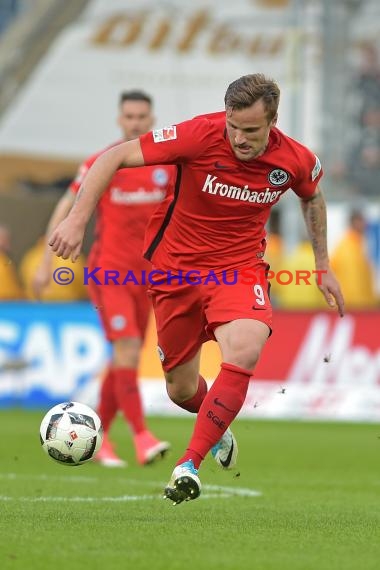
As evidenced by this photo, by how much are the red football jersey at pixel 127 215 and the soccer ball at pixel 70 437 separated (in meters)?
3.27

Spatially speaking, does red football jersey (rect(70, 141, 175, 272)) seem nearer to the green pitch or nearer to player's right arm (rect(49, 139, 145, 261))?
the green pitch

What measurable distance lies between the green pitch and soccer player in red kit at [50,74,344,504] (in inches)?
15.5

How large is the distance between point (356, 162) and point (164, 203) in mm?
12371

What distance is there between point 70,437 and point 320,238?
1.85m

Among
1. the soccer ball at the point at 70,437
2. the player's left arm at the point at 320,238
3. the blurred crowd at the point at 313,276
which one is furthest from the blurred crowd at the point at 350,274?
the soccer ball at the point at 70,437

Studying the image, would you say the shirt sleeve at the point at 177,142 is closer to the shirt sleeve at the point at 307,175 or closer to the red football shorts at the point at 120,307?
the shirt sleeve at the point at 307,175

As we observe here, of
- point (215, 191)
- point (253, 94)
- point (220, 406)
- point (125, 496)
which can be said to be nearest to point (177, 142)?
point (215, 191)

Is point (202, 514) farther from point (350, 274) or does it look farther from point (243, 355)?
point (350, 274)

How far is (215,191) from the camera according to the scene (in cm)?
734

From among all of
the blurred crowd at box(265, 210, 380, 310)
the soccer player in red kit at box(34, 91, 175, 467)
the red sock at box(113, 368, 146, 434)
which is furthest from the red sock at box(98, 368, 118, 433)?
the blurred crowd at box(265, 210, 380, 310)

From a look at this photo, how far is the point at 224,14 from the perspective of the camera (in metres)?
22.6

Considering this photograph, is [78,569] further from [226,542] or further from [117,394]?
[117,394]

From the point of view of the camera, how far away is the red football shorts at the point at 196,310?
7.29m

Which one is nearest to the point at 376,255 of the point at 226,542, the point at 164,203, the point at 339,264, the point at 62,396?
the point at 339,264
